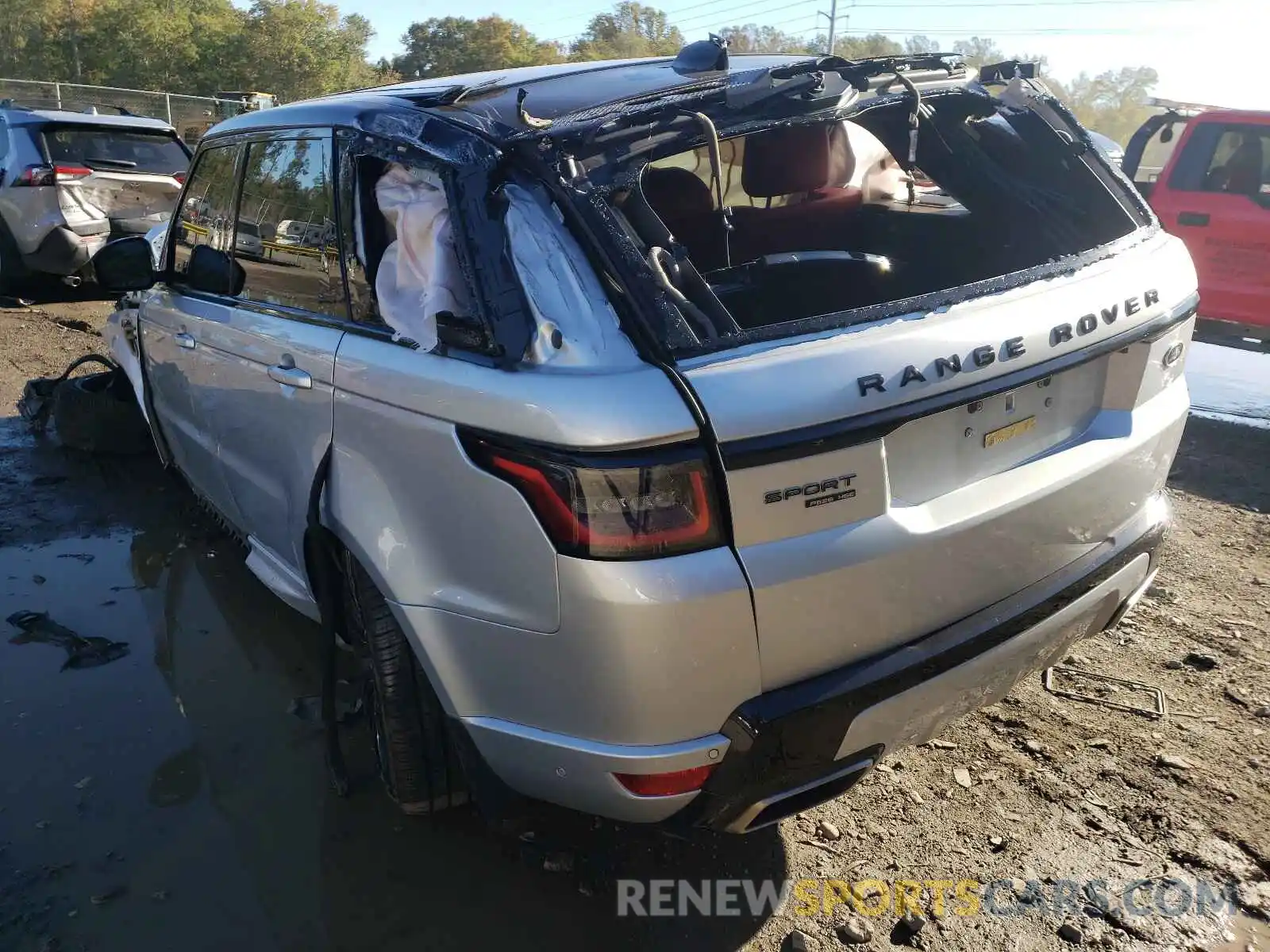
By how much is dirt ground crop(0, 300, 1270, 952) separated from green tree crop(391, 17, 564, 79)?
5595 centimetres

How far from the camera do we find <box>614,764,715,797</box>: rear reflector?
198 cm

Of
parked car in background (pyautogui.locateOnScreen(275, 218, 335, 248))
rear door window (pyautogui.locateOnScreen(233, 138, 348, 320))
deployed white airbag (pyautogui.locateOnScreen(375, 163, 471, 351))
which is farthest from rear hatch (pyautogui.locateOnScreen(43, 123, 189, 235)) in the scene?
deployed white airbag (pyautogui.locateOnScreen(375, 163, 471, 351))

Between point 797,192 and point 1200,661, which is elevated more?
point 797,192

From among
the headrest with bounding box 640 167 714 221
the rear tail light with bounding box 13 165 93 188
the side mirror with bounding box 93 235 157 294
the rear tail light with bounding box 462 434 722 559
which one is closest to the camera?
the rear tail light with bounding box 462 434 722 559

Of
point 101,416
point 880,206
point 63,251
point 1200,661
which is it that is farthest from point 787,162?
point 63,251

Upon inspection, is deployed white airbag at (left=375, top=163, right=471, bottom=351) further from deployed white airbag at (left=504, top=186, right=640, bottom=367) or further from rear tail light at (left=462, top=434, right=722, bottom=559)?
rear tail light at (left=462, top=434, right=722, bottom=559)

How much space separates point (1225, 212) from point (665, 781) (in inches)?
290

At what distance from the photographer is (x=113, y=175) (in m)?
9.30

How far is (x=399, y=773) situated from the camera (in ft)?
8.25

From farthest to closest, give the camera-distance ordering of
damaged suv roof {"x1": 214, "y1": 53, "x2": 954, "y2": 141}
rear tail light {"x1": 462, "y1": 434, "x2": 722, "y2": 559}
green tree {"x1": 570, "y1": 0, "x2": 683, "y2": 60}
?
1. green tree {"x1": 570, "y1": 0, "x2": 683, "y2": 60}
2. damaged suv roof {"x1": 214, "y1": 53, "x2": 954, "y2": 141}
3. rear tail light {"x1": 462, "y1": 434, "x2": 722, "y2": 559}

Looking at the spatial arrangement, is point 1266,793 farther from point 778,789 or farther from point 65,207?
point 65,207

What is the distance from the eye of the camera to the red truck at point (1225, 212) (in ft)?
23.9

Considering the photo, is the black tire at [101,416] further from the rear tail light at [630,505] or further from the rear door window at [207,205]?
the rear tail light at [630,505]

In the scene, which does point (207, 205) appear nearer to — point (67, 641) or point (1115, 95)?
point (67, 641)
